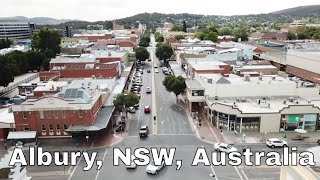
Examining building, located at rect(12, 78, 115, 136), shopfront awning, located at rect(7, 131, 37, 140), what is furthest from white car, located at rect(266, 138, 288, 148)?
shopfront awning, located at rect(7, 131, 37, 140)

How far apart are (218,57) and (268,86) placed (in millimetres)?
34425

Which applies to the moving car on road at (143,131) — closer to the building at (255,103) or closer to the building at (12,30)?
the building at (255,103)

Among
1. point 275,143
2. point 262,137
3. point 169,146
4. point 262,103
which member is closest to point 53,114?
point 169,146

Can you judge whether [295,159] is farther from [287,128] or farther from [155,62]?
[155,62]

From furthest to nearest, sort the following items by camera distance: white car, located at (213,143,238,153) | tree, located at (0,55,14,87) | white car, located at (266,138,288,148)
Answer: tree, located at (0,55,14,87)
white car, located at (266,138,288,148)
white car, located at (213,143,238,153)

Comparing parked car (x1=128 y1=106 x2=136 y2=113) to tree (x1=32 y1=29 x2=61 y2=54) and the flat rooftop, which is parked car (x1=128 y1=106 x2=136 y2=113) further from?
tree (x1=32 y1=29 x2=61 y2=54)

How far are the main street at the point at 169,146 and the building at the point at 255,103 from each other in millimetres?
4762

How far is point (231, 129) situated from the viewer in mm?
47094

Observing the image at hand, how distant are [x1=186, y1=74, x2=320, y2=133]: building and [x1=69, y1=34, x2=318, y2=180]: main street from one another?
4762 millimetres

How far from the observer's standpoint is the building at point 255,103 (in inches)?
1811

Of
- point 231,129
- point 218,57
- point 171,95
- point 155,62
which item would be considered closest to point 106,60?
point 171,95

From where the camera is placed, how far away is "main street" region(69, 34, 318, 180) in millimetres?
34312

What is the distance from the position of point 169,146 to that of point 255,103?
16.6 m

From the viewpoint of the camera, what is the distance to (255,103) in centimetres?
4984
